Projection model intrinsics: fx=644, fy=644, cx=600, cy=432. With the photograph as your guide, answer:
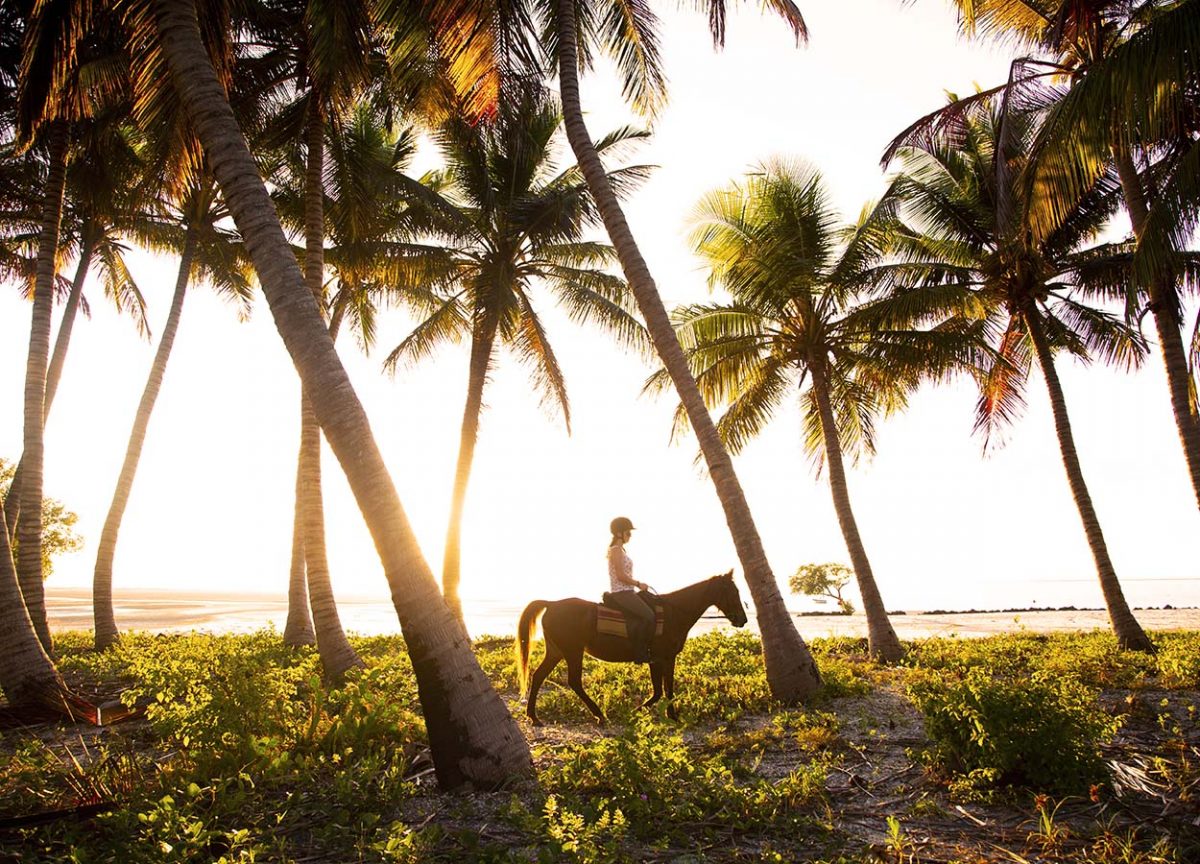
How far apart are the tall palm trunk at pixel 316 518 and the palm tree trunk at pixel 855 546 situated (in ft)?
30.1

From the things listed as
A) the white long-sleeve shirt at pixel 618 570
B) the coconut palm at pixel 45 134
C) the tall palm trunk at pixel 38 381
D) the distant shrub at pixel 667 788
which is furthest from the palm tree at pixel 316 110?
the distant shrub at pixel 667 788

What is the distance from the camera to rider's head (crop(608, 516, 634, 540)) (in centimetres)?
795

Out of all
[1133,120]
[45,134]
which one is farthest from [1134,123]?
[45,134]

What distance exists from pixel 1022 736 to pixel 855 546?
336 inches

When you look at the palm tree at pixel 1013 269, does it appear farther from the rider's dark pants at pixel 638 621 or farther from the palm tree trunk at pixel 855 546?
the rider's dark pants at pixel 638 621

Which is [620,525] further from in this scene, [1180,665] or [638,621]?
[1180,665]

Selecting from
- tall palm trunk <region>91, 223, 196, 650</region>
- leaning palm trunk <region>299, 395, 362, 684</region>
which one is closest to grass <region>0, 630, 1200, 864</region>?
leaning palm trunk <region>299, 395, 362, 684</region>

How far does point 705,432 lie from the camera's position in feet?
28.8

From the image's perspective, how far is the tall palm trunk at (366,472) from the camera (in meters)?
5.03

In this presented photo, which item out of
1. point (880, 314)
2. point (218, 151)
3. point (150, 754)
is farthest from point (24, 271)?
point (880, 314)

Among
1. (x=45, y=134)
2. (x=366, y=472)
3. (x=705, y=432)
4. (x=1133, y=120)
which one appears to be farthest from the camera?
(x=45, y=134)

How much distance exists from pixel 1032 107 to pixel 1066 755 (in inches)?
427

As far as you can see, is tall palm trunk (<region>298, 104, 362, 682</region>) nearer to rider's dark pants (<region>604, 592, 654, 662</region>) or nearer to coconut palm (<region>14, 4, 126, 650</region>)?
coconut palm (<region>14, 4, 126, 650</region>)

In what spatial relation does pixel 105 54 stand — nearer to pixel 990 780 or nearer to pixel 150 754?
pixel 150 754
